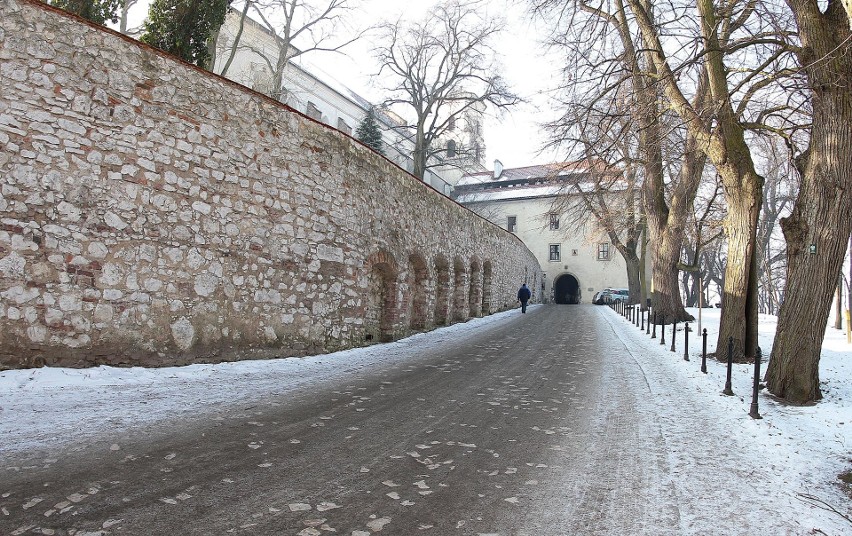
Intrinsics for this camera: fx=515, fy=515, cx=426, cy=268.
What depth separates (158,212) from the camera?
700 centimetres

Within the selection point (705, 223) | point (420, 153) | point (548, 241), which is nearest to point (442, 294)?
point (705, 223)

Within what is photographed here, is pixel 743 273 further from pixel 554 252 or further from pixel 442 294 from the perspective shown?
pixel 554 252

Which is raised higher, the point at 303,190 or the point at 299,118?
the point at 299,118

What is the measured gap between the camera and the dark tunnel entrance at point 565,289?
5070 cm

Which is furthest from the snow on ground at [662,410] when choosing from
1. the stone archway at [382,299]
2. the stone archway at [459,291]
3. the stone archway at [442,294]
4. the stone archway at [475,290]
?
the stone archway at [475,290]

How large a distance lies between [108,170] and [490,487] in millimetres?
6041

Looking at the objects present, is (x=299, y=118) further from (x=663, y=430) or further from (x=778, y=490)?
(x=778, y=490)

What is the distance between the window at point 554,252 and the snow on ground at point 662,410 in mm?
41921

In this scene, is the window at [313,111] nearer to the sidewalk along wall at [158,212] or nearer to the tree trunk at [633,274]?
the tree trunk at [633,274]

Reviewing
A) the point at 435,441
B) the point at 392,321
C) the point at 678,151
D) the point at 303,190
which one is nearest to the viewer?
the point at 435,441

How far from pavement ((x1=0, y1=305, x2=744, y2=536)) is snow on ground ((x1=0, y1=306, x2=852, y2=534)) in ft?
0.98

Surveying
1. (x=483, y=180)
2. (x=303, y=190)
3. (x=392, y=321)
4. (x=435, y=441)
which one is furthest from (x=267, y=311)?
(x=483, y=180)

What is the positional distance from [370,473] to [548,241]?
4879cm

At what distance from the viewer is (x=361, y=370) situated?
806 cm
